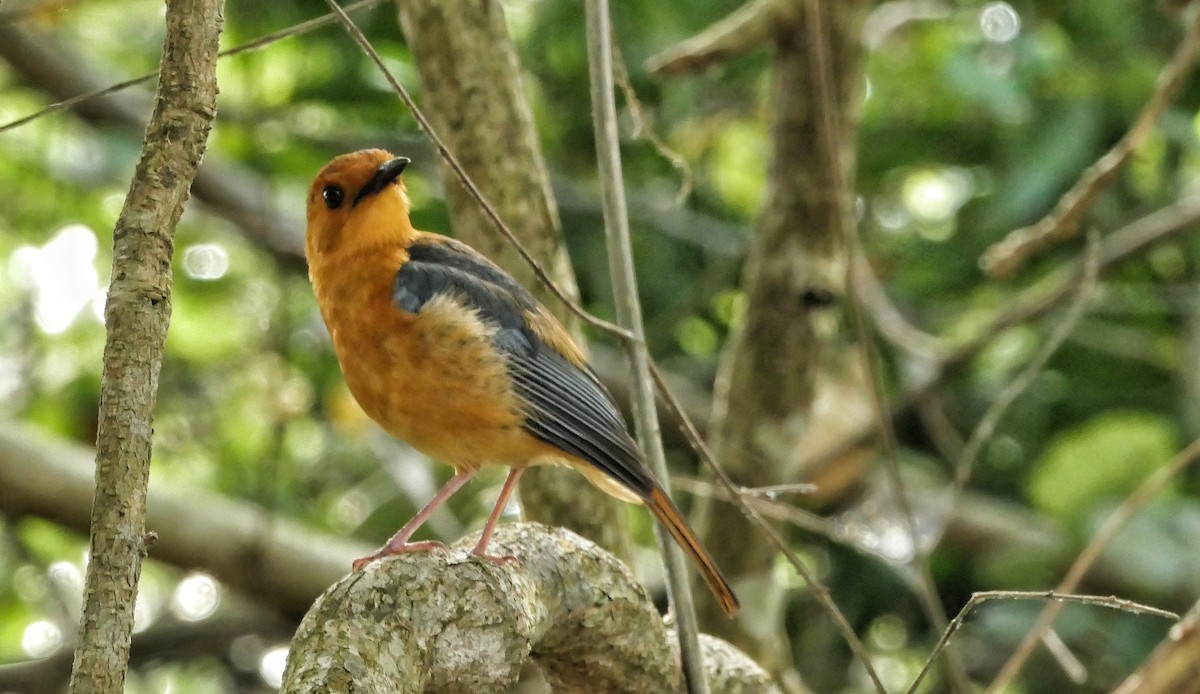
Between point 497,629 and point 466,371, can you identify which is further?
point 466,371

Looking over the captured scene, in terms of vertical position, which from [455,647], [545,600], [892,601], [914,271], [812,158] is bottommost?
[455,647]

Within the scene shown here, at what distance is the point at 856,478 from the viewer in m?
6.51

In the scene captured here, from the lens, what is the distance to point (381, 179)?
408 centimetres

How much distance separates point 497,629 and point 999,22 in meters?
4.84

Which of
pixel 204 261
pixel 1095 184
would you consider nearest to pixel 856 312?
pixel 1095 184

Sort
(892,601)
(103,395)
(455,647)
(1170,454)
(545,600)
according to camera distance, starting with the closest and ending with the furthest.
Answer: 1. (103,395)
2. (455,647)
3. (545,600)
4. (1170,454)
5. (892,601)

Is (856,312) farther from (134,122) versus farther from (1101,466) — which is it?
(134,122)

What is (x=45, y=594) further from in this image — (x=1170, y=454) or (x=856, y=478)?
(x=1170, y=454)

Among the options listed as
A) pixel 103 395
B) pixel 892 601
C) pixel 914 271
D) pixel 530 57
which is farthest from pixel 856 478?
pixel 103 395

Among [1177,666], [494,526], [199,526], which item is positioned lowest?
[1177,666]

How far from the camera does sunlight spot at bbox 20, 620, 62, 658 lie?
6289 mm

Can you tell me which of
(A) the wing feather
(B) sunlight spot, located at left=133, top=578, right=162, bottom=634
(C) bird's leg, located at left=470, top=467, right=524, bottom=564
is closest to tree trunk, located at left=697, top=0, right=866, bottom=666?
(A) the wing feather

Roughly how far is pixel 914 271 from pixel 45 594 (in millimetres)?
4138

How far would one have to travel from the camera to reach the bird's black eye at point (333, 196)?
412 centimetres
